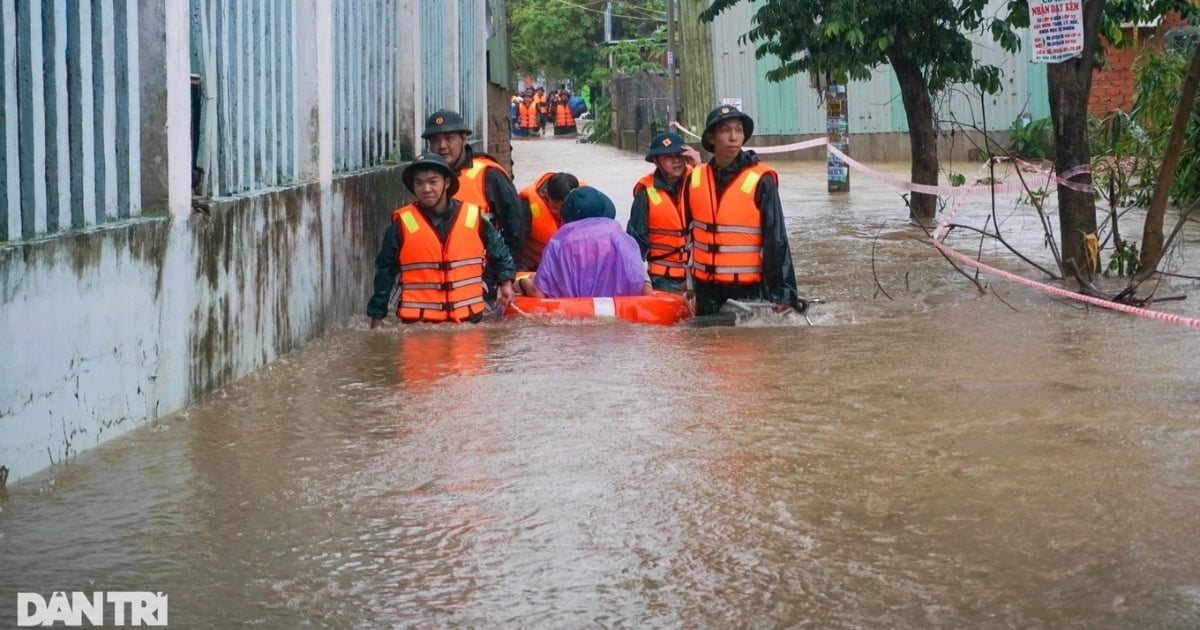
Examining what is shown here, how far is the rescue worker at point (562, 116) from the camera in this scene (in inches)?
2122

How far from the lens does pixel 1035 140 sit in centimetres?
2819

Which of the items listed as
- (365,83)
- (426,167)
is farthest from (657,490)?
(365,83)

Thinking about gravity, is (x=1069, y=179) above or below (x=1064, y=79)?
below

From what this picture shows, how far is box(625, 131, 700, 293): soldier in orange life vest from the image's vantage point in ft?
34.5

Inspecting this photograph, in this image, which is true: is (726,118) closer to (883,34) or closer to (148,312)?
(148,312)

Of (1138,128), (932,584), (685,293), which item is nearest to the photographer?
(932,584)

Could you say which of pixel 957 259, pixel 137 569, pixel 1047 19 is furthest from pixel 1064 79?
pixel 137 569

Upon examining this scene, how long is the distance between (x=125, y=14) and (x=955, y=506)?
12.2 feet

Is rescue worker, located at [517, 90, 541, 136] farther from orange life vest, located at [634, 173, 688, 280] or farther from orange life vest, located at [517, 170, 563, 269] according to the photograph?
orange life vest, located at [634, 173, 688, 280]

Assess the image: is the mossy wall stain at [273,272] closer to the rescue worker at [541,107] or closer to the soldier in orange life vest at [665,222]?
the soldier in orange life vest at [665,222]

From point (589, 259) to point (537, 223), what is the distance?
136cm

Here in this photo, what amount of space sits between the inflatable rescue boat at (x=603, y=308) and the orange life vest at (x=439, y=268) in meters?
0.38

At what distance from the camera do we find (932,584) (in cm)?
433

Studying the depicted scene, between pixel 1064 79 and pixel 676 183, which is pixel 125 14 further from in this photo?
pixel 1064 79
